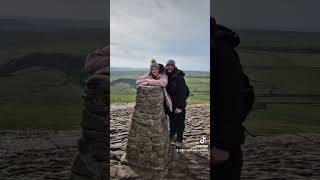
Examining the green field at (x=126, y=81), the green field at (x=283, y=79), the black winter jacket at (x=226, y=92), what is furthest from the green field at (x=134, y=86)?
the green field at (x=283, y=79)

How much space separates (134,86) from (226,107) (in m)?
0.94

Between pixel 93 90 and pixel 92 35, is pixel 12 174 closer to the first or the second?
pixel 93 90

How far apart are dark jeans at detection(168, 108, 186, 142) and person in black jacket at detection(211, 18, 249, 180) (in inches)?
11.5

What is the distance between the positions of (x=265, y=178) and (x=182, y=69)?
3.74ft

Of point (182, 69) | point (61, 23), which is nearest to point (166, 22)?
point (182, 69)

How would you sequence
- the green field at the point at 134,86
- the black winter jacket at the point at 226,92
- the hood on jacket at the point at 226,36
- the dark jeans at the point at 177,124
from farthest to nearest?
the dark jeans at the point at 177,124
the green field at the point at 134,86
the hood on jacket at the point at 226,36
the black winter jacket at the point at 226,92

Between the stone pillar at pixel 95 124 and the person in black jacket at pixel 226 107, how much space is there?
2.79ft

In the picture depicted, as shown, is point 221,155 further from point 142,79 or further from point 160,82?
point 142,79

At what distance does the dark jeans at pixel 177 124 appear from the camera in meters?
3.44

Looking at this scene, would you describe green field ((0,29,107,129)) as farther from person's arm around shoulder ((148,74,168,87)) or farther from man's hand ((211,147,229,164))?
man's hand ((211,147,229,164))

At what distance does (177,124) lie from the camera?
3443mm

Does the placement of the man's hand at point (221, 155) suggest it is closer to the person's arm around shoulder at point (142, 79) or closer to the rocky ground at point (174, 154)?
the rocky ground at point (174, 154)

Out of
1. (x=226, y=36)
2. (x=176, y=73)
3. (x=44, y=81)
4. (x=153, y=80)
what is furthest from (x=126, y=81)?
(x=226, y=36)

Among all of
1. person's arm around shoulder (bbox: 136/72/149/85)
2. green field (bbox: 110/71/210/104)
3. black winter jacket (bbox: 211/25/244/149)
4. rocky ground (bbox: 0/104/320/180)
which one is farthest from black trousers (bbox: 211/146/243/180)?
person's arm around shoulder (bbox: 136/72/149/85)
